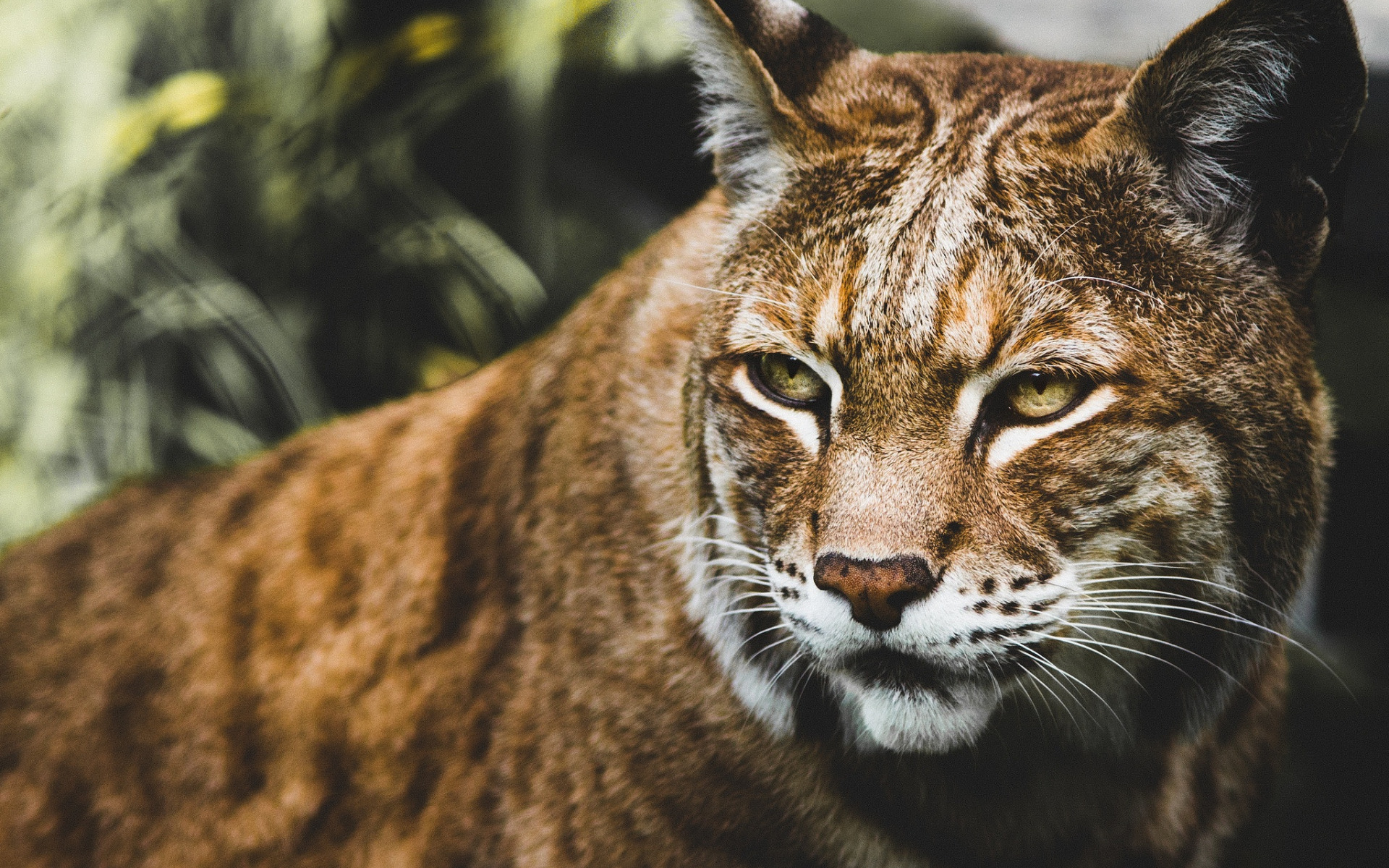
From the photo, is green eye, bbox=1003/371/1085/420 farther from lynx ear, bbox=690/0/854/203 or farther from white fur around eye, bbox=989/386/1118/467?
lynx ear, bbox=690/0/854/203

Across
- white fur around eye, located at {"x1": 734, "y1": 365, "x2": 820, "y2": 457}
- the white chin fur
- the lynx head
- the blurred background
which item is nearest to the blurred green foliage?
the blurred background

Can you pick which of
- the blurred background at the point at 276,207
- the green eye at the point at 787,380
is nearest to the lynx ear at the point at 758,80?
the green eye at the point at 787,380

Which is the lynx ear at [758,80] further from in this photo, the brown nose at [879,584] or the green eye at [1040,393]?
the brown nose at [879,584]

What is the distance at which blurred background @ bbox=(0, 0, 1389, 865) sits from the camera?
372 cm

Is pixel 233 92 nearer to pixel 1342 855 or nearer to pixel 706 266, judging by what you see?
pixel 706 266

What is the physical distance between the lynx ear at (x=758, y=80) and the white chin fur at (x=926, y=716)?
2.64 feet

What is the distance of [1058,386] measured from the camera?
1.54m

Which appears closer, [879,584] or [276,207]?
[879,584]

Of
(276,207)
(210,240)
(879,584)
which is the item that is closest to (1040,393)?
(879,584)

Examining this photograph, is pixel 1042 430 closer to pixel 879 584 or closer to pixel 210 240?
pixel 879 584

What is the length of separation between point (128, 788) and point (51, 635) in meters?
0.39

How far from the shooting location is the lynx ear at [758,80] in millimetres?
1754

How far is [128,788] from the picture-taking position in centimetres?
233

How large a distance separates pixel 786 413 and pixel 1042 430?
1.24 ft
